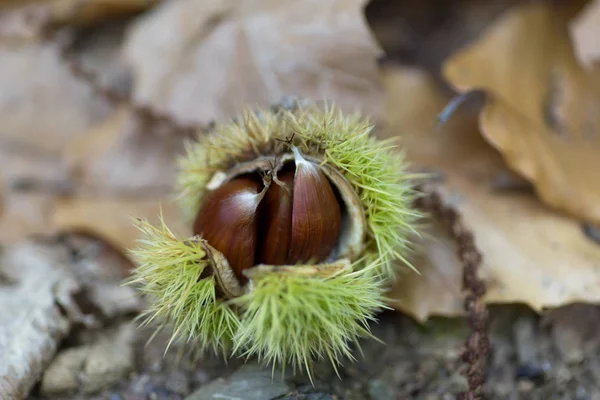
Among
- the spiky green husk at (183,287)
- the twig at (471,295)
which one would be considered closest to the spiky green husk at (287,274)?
the spiky green husk at (183,287)

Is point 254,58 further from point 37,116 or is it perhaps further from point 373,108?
point 37,116

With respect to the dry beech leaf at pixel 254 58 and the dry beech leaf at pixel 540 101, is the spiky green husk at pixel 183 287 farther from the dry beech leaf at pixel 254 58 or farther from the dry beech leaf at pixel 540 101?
the dry beech leaf at pixel 540 101

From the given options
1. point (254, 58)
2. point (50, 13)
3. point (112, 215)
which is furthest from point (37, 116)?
point (254, 58)

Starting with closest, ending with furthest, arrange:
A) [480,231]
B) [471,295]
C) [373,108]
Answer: [471,295] → [480,231] → [373,108]

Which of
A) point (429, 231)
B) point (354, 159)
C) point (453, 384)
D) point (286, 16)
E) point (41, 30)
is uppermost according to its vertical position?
point (41, 30)

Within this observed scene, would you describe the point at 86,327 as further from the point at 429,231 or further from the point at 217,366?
the point at 429,231

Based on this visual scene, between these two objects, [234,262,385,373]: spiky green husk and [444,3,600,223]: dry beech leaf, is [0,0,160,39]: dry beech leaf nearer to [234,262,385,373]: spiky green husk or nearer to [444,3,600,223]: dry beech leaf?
[444,3,600,223]: dry beech leaf

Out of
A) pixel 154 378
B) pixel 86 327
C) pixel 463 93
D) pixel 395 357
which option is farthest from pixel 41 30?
pixel 395 357
